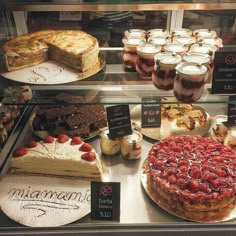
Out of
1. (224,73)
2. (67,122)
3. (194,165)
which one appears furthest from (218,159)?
(67,122)

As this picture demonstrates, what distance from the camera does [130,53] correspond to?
1615 millimetres

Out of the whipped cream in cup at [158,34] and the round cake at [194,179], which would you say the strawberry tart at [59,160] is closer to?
the round cake at [194,179]

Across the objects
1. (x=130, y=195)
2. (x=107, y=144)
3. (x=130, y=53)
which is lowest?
(x=130, y=195)

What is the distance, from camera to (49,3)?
1529 millimetres

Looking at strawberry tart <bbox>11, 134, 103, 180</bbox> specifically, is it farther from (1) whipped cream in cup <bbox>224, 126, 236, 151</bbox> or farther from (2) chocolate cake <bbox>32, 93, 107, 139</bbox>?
(1) whipped cream in cup <bbox>224, 126, 236, 151</bbox>

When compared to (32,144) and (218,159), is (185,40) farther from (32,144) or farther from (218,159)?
(32,144)

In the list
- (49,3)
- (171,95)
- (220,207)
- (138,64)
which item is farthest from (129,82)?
(220,207)

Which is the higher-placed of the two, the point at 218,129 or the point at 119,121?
the point at 119,121

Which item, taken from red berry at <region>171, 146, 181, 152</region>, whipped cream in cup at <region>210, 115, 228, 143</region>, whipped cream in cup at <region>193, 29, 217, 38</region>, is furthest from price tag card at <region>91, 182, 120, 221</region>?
whipped cream in cup at <region>193, 29, 217, 38</region>

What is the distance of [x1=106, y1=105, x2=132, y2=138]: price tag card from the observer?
163 cm

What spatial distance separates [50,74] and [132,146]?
22.2 inches

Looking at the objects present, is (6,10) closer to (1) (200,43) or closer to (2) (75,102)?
(2) (75,102)

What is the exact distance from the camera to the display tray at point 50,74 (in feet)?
5.08

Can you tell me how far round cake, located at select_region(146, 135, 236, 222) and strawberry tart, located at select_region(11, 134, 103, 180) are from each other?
0.29m
